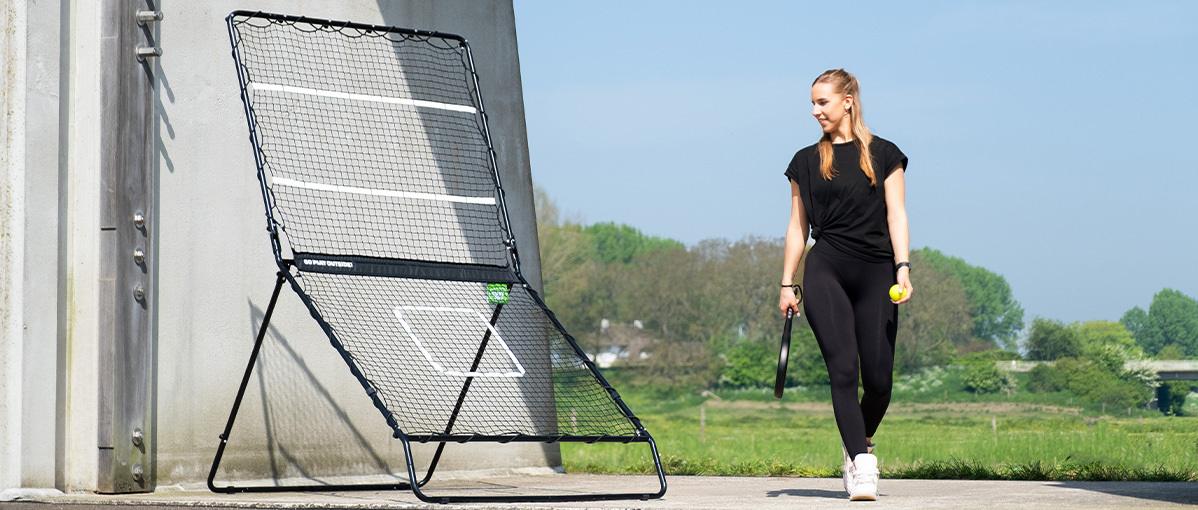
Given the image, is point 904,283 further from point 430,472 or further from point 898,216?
point 430,472

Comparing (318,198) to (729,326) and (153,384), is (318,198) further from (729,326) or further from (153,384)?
Answer: (729,326)

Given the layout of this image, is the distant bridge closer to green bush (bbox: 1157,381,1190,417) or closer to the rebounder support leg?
green bush (bbox: 1157,381,1190,417)

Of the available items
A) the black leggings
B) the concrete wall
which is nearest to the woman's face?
the black leggings

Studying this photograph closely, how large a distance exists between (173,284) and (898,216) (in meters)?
2.77

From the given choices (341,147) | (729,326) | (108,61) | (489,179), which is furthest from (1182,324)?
(729,326)

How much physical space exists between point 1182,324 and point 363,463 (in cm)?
1321

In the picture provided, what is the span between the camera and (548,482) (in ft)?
19.4

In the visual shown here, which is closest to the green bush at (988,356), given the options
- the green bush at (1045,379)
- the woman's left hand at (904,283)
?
the green bush at (1045,379)

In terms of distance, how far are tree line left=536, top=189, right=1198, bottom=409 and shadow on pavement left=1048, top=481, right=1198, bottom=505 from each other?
20.7 m

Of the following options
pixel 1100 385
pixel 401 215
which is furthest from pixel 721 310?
pixel 401 215

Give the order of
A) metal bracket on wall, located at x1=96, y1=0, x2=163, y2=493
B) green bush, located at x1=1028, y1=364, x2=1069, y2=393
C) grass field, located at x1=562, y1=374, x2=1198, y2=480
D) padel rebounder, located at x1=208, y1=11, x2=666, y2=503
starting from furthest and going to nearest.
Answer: green bush, located at x1=1028, y1=364, x2=1069, y2=393
grass field, located at x1=562, y1=374, x2=1198, y2=480
padel rebounder, located at x1=208, y1=11, x2=666, y2=503
metal bracket on wall, located at x1=96, y1=0, x2=163, y2=493

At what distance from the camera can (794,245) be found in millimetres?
4543

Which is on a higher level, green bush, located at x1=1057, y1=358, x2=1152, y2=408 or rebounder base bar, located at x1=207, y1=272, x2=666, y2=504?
rebounder base bar, located at x1=207, y1=272, x2=666, y2=504

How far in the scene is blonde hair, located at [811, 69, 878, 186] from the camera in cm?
441
